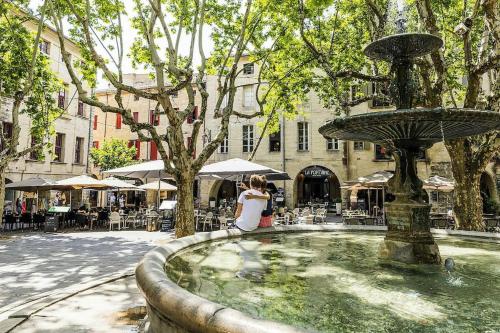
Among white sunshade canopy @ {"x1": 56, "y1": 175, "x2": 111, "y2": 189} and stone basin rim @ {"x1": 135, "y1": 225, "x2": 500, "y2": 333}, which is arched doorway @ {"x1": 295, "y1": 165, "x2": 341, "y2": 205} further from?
stone basin rim @ {"x1": 135, "y1": 225, "x2": 500, "y2": 333}

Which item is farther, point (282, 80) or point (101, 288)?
point (282, 80)

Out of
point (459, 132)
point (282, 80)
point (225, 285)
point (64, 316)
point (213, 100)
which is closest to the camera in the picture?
point (225, 285)

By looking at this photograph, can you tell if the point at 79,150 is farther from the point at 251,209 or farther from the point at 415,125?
the point at 415,125

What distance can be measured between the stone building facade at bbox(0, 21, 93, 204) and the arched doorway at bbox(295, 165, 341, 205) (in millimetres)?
16063

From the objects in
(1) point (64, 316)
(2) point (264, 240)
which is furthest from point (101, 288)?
(2) point (264, 240)

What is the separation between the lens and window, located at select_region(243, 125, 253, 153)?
27.7 m

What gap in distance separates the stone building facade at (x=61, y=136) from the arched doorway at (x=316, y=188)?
52.7ft

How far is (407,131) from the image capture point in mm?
4707

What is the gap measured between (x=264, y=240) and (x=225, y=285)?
2896mm

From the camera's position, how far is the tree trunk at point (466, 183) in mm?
8938

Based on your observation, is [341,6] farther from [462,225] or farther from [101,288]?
[101,288]

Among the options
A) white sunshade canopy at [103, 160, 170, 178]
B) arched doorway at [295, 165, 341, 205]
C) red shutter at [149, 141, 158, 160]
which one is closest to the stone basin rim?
white sunshade canopy at [103, 160, 170, 178]

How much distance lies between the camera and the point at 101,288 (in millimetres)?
5520

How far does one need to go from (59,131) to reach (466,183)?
80.2 feet
